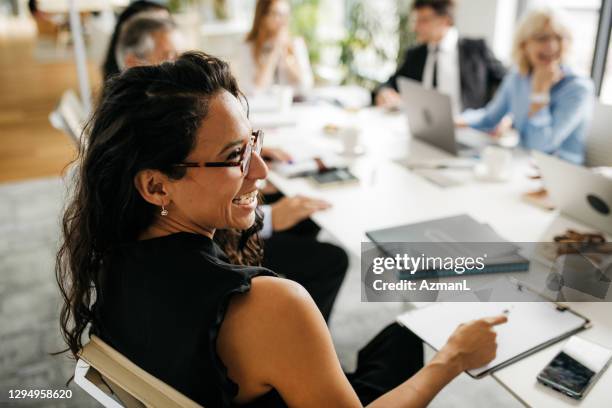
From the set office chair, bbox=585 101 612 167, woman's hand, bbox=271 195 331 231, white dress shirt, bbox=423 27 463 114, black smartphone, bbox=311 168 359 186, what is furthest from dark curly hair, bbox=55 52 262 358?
white dress shirt, bbox=423 27 463 114

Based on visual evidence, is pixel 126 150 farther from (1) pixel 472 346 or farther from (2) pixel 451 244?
(2) pixel 451 244

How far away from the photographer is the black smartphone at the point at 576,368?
1023mm

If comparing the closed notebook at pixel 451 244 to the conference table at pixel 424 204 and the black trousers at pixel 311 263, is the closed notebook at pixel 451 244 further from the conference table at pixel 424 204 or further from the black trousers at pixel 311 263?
the black trousers at pixel 311 263

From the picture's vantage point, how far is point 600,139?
7.50ft

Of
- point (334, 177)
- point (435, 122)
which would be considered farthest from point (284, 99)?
point (334, 177)

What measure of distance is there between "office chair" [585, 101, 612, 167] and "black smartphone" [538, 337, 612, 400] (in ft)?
4.55

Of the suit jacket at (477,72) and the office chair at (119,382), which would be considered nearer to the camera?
the office chair at (119,382)

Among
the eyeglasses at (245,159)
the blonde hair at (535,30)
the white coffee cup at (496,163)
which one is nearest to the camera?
the eyeglasses at (245,159)

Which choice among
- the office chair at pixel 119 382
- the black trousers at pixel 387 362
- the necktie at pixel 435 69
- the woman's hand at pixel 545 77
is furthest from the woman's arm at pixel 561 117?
the office chair at pixel 119 382

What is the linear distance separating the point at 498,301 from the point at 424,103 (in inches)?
48.9

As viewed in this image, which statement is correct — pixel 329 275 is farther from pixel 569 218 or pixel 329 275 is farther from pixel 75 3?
pixel 75 3

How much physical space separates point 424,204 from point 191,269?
106 centimetres

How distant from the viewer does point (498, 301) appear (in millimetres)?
1298

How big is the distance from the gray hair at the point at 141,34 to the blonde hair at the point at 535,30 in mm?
1648
